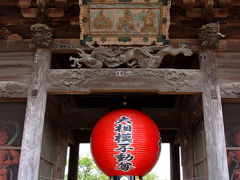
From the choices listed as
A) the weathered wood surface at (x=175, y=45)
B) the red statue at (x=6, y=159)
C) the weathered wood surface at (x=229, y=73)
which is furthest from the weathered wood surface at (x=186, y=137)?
the red statue at (x=6, y=159)

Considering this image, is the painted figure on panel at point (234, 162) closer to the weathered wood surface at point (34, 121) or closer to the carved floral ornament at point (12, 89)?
the weathered wood surface at point (34, 121)

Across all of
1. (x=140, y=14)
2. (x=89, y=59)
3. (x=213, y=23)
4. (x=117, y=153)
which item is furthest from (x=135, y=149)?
(x=213, y=23)

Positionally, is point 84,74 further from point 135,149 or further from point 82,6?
point 135,149

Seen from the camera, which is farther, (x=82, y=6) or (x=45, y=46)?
(x=45, y=46)

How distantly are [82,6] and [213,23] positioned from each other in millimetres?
2363

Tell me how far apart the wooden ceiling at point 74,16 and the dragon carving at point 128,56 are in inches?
23.0

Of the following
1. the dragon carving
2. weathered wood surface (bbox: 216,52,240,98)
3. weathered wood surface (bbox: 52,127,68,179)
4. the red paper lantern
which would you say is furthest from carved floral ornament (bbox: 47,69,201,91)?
weathered wood surface (bbox: 52,127,68,179)

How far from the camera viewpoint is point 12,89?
4840 millimetres

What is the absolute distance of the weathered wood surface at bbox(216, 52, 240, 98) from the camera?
15.6 feet

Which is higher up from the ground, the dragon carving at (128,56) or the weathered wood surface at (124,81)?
the dragon carving at (128,56)

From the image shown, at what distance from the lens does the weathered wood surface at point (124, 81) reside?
4746 millimetres

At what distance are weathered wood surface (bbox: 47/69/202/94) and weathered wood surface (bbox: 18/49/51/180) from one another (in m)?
0.19

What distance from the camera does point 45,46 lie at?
5055 millimetres

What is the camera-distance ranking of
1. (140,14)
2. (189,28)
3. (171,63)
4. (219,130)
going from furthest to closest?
1. (171,63)
2. (189,28)
3. (140,14)
4. (219,130)
